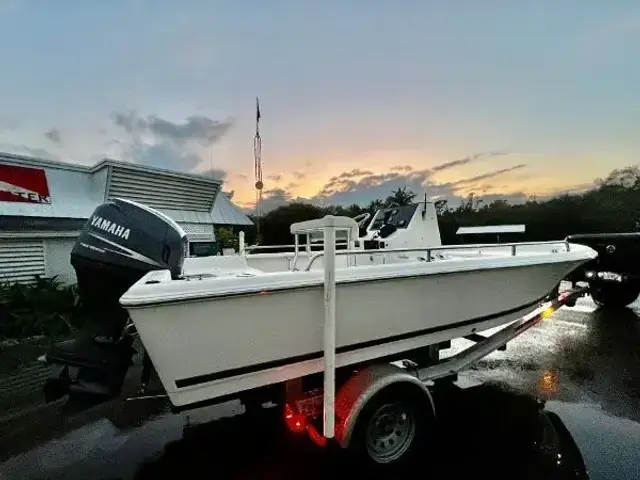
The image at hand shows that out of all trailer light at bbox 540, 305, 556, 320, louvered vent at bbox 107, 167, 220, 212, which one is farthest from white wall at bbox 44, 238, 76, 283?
trailer light at bbox 540, 305, 556, 320

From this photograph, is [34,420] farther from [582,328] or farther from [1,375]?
[582,328]

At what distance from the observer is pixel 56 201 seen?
8.16 meters

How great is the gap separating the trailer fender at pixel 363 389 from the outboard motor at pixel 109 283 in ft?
4.59

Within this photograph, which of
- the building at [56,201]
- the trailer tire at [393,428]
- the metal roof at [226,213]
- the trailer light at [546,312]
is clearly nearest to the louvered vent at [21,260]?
the building at [56,201]

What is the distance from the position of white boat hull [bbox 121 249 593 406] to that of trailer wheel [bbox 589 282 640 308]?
5.93m

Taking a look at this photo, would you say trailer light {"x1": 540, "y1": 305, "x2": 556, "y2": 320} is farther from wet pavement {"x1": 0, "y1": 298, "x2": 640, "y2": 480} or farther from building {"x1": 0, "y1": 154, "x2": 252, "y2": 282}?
building {"x1": 0, "y1": 154, "x2": 252, "y2": 282}

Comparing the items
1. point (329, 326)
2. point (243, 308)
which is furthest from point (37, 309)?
point (329, 326)

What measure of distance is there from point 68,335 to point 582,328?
848cm

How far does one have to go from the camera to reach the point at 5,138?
8469 mm

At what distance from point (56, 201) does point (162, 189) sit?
223 centimetres

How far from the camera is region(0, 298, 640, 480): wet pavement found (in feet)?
9.32

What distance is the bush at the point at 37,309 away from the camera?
259 inches

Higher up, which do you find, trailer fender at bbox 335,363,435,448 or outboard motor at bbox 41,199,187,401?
outboard motor at bbox 41,199,187,401

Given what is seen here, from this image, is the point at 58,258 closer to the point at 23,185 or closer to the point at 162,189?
the point at 23,185
